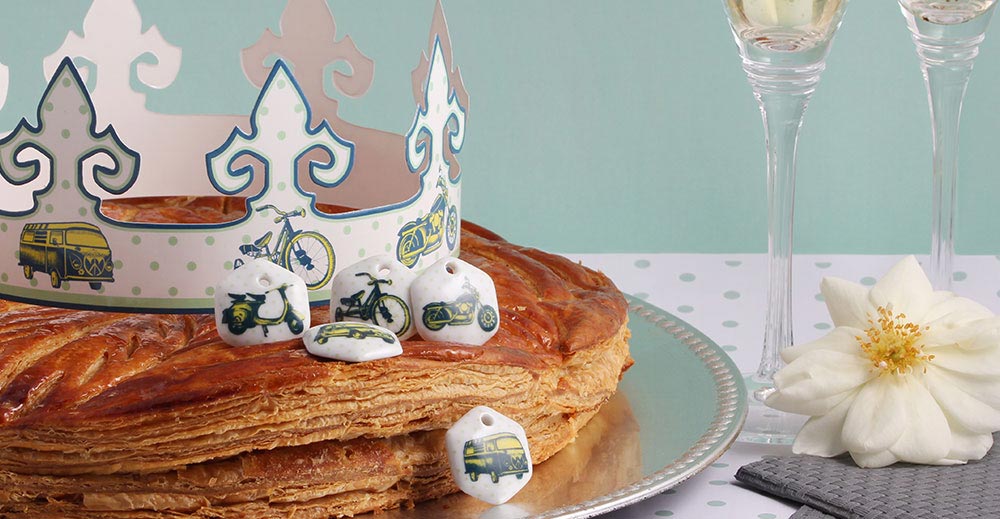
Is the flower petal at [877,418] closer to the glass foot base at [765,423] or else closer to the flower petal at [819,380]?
the flower petal at [819,380]

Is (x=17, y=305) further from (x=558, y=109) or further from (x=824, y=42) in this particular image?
(x=558, y=109)

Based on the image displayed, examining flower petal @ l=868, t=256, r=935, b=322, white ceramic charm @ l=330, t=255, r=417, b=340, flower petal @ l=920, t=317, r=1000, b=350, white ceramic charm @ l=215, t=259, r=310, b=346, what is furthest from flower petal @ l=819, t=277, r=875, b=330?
white ceramic charm @ l=215, t=259, r=310, b=346

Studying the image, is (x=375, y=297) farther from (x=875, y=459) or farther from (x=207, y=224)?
(x=875, y=459)

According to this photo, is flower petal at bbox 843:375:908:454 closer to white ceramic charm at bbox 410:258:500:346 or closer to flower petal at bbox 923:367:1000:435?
flower petal at bbox 923:367:1000:435

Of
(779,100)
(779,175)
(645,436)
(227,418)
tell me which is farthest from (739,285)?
(227,418)

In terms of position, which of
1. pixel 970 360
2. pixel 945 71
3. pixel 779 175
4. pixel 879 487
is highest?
pixel 945 71

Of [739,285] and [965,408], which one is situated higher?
[739,285]
